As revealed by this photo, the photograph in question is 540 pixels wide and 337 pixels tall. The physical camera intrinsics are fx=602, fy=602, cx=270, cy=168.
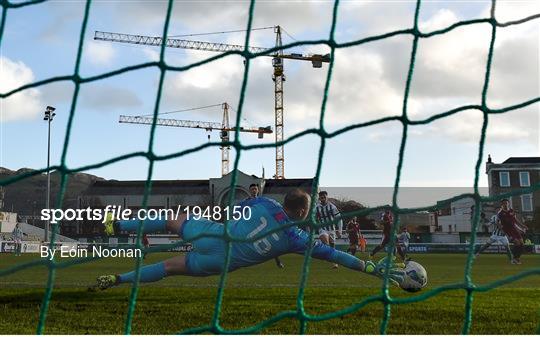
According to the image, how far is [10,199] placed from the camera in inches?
2402

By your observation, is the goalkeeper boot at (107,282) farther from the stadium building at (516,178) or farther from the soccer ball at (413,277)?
the stadium building at (516,178)

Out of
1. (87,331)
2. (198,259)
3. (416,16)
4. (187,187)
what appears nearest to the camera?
(416,16)

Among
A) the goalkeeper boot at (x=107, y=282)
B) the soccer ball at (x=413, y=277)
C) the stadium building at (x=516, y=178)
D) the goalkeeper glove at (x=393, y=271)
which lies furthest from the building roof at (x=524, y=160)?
the soccer ball at (x=413, y=277)

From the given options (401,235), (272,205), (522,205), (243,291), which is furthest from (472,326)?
(522,205)

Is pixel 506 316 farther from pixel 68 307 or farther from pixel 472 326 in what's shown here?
pixel 68 307

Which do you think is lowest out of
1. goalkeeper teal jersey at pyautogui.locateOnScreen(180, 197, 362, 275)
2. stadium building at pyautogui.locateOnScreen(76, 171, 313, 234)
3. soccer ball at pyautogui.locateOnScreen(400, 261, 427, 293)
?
soccer ball at pyautogui.locateOnScreen(400, 261, 427, 293)

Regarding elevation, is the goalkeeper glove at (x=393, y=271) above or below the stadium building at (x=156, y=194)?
below

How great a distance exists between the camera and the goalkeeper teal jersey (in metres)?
3.14

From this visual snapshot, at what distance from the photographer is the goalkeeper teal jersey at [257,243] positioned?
3.14 m

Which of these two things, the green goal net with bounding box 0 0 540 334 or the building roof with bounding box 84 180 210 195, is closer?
the green goal net with bounding box 0 0 540 334

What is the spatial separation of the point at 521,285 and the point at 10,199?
6194 cm

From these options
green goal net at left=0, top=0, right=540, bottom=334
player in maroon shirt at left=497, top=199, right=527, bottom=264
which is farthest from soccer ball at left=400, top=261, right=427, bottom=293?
player in maroon shirt at left=497, top=199, right=527, bottom=264

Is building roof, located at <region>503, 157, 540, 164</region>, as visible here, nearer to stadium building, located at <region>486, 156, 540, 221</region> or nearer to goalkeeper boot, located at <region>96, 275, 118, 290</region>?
stadium building, located at <region>486, 156, 540, 221</region>

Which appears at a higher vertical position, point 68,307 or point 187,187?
point 187,187
